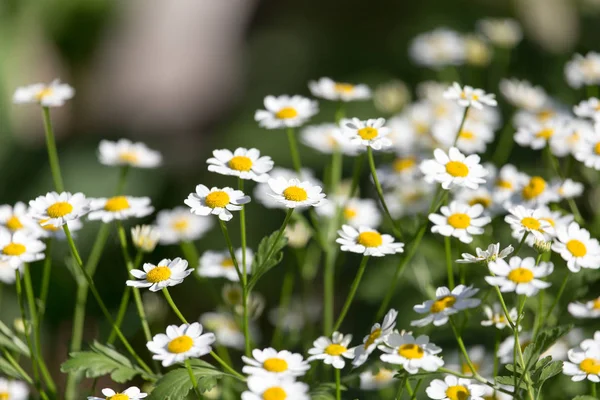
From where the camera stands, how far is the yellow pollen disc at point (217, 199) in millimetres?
803

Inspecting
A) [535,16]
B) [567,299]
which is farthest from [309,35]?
[567,299]

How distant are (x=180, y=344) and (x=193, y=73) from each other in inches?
106

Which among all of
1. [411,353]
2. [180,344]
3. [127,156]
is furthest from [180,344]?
[127,156]

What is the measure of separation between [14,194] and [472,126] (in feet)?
4.81

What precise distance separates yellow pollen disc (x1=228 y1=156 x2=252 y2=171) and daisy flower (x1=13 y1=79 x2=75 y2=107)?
1.01 ft

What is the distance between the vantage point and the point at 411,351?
28.1 inches

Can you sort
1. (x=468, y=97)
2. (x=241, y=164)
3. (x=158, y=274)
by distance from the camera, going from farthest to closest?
1. (x=468, y=97)
2. (x=241, y=164)
3. (x=158, y=274)

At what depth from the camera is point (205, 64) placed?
3314mm

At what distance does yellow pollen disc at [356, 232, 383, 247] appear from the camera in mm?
842

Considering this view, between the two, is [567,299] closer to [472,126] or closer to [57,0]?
[472,126]

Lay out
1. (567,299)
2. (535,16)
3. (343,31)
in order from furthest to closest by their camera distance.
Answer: (343,31)
(535,16)
(567,299)

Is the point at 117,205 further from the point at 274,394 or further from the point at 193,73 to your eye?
the point at 193,73

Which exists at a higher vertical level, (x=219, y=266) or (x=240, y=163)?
(x=240, y=163)

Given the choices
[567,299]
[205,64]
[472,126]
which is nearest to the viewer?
[567,299]
